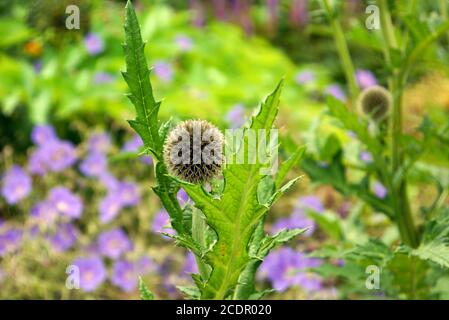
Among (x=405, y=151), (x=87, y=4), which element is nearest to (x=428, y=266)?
(x=405, y=151)

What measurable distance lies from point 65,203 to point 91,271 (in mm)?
249

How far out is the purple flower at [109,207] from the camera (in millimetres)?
2102

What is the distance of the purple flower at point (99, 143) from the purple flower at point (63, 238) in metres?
0.42

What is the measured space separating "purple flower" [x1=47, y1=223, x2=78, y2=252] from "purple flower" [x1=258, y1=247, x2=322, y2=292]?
0.53 metres

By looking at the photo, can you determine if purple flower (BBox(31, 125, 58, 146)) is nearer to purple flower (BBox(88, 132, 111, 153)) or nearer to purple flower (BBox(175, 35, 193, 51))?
A: purple flower (BBox(88, 132, 111, 153))

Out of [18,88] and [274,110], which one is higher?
[18,88]

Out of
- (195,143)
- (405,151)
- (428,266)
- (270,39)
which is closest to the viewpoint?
(195,143)

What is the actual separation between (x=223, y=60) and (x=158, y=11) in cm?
45

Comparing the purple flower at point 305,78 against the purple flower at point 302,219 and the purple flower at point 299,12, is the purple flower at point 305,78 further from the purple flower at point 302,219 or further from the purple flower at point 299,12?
the purple flower at point 302,219

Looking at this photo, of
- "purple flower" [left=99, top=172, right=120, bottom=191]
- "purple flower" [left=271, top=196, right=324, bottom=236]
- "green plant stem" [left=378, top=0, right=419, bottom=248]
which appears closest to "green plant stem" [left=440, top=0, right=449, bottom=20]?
"green plant stem" [left=378, top=0, right=419, bottom=248]

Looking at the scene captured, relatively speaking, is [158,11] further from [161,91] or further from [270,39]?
[270,39]

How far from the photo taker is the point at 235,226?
89cm

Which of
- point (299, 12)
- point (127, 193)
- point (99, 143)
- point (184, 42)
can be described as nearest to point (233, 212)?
point (127, 193)

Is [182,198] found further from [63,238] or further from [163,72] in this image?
[163,72]
